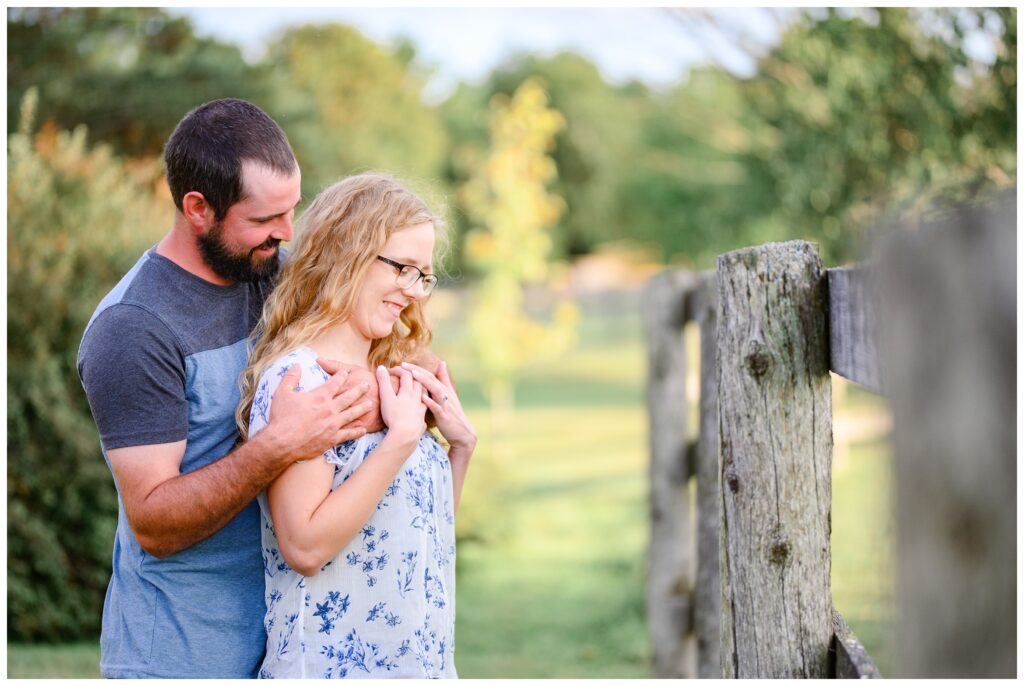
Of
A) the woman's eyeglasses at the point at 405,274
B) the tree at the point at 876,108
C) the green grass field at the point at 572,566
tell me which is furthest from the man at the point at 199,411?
the tree at the point at 876,108

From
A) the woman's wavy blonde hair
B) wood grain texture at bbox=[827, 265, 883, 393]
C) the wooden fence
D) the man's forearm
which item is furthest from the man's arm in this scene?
wood grain texture at bbox=[827, 265, 883, 393]

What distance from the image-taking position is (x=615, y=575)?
23.6 feet

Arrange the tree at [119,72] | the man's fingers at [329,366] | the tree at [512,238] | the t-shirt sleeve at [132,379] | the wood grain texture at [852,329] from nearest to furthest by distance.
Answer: the wood grain texture at [852,329]
the t-shirt sleeve at [132,379]
the man's fingers at [329,366]
the tree at [119,72]
the tree at [512,238]

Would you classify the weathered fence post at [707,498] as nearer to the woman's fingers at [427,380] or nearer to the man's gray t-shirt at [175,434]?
the woman's fingers at [427,380]

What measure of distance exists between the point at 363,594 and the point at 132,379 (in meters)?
0.65

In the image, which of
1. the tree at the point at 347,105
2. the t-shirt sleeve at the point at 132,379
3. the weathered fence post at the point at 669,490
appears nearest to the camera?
the t-shirt sleeve at the point at 132,379

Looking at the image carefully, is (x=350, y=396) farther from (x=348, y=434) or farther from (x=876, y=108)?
(x=876, y=108)

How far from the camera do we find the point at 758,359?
1905mm

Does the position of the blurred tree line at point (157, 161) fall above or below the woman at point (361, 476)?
above

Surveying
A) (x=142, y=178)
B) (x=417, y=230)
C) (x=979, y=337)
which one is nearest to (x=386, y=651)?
(x=417, y=230)

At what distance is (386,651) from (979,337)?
1.42 m

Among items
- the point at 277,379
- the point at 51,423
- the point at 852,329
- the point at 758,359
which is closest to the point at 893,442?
the point at 852,329

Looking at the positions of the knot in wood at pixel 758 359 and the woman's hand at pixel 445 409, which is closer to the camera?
the knot in wood at pixel 758 359

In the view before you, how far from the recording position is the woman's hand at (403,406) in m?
1.97
